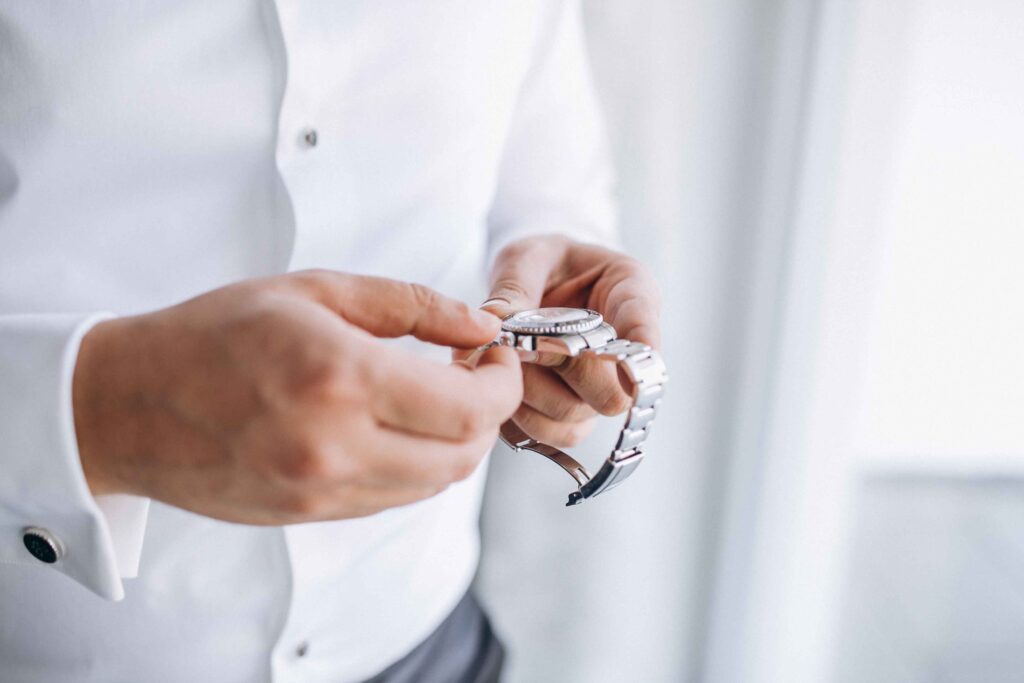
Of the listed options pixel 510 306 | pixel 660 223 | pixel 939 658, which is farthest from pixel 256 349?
pixel 939 658

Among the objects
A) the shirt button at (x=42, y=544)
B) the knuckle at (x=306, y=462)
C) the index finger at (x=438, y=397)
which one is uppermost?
the index finger at (x=438, y=397)

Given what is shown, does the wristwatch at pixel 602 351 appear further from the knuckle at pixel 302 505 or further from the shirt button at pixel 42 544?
the shirt button at pixel 42 544

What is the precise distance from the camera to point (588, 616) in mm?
1445

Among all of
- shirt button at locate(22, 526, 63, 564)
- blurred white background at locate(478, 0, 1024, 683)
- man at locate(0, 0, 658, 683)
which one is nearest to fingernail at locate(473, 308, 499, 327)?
man at locate(0, 0, 658, 683)

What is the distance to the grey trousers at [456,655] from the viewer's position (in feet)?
3.08

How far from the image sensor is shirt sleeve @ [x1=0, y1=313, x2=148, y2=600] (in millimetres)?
Answer: 505

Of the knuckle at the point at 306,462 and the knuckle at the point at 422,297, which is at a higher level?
the knuckle at the point at 422,297

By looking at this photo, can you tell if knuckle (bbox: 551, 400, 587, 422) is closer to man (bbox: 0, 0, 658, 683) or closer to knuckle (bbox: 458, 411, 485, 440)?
man (bbox: 0, 0, 658, 683)

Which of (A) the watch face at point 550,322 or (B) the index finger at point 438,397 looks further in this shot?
(A) the watch face at point 550,322

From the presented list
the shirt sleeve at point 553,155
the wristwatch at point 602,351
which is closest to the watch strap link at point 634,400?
the wristwatch at point 602,351

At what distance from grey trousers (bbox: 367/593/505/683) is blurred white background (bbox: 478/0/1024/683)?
1.03ft

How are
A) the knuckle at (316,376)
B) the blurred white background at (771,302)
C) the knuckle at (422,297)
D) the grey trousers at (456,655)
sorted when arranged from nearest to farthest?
the knuckle at (316,376) < the knuckle at (422,297) < the grey trousers at (456,655) < the blurred white background at (771,302)

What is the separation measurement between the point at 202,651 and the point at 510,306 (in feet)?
1.44

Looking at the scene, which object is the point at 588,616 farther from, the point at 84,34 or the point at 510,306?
the point at 84,34
